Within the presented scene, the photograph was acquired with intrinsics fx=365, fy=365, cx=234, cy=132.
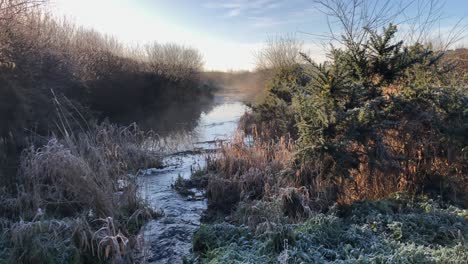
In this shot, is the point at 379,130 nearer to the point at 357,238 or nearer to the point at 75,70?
the point at 357,238

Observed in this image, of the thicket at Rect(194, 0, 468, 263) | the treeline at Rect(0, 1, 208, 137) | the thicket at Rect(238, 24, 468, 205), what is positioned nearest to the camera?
the thicket at Rect(194, 0, 468, 263)

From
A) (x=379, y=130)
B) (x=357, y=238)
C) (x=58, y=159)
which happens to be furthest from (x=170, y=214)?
(x=379, y=130)

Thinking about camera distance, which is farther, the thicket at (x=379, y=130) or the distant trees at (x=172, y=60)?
the distant trees at (x=172, y=60)

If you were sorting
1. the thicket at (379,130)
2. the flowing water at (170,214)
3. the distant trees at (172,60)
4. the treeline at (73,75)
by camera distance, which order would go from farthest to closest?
the distant trees at (172,60) → the treeline at (73,75) → the thicket at (379,130) → the flowing water at (170,214)

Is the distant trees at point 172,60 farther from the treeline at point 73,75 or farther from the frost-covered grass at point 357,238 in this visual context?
the frost-covered grass at point 357,238

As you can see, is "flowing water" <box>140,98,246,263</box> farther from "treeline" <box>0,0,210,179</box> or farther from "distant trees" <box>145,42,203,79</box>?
"distant trees" <box>145,42,203,79</box>

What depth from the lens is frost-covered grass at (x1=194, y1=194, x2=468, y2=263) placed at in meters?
3.25

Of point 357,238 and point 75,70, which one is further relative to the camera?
point 75,70

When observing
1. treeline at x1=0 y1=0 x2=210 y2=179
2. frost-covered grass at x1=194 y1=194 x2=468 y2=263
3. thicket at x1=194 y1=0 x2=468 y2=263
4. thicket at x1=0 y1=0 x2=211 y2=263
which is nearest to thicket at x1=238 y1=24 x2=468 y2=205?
thicket at x1=194 y1=0 x2=468 y2=263

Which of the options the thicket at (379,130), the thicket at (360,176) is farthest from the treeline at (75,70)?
the thicket at (379,130)

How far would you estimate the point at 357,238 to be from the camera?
12.0 ft

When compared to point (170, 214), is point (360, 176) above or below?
above

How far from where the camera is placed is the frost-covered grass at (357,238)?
10.7 ft

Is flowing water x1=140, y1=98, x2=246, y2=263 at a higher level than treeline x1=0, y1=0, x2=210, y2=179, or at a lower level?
lower
